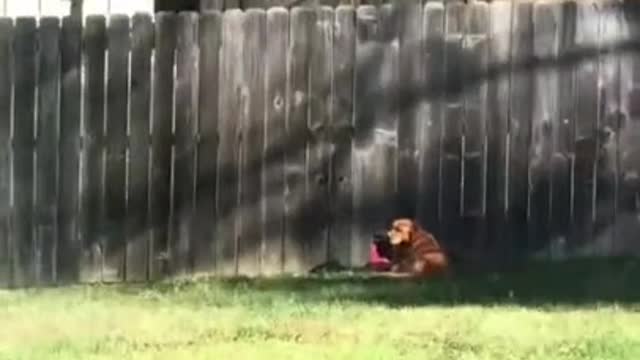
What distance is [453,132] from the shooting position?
9.80 metres

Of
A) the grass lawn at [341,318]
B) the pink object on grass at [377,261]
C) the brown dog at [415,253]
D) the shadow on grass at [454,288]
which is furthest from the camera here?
the pink object on grass at [377,261]

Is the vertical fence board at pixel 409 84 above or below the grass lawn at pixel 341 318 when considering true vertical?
above

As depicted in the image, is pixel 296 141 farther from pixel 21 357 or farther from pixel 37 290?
pixel 21 357

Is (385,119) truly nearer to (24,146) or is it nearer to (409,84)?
(409,84)

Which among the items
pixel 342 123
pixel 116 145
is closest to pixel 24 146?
pixel 116 145

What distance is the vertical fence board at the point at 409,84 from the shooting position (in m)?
9.79

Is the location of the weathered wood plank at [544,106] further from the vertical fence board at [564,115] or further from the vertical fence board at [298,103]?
the vertical fence board at [298,103]

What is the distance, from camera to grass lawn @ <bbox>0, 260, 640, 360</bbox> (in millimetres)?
6969

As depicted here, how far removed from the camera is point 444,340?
282 inches

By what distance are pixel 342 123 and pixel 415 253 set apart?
1029mm

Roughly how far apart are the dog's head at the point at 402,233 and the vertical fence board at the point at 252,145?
91 centimetres

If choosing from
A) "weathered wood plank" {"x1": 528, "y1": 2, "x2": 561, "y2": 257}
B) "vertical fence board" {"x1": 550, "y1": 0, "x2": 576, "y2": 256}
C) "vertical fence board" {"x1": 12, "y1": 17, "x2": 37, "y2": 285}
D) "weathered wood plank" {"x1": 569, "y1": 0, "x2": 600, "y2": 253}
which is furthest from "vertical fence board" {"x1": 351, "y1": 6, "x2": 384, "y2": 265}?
"vertical fence board" {"x1": 12, "y1": 17, "x2": 37, "y2": 285}

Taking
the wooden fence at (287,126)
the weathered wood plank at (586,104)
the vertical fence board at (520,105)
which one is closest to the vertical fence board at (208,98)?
the wooden fence at (287,126)

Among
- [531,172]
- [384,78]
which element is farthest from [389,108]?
[531,172]
